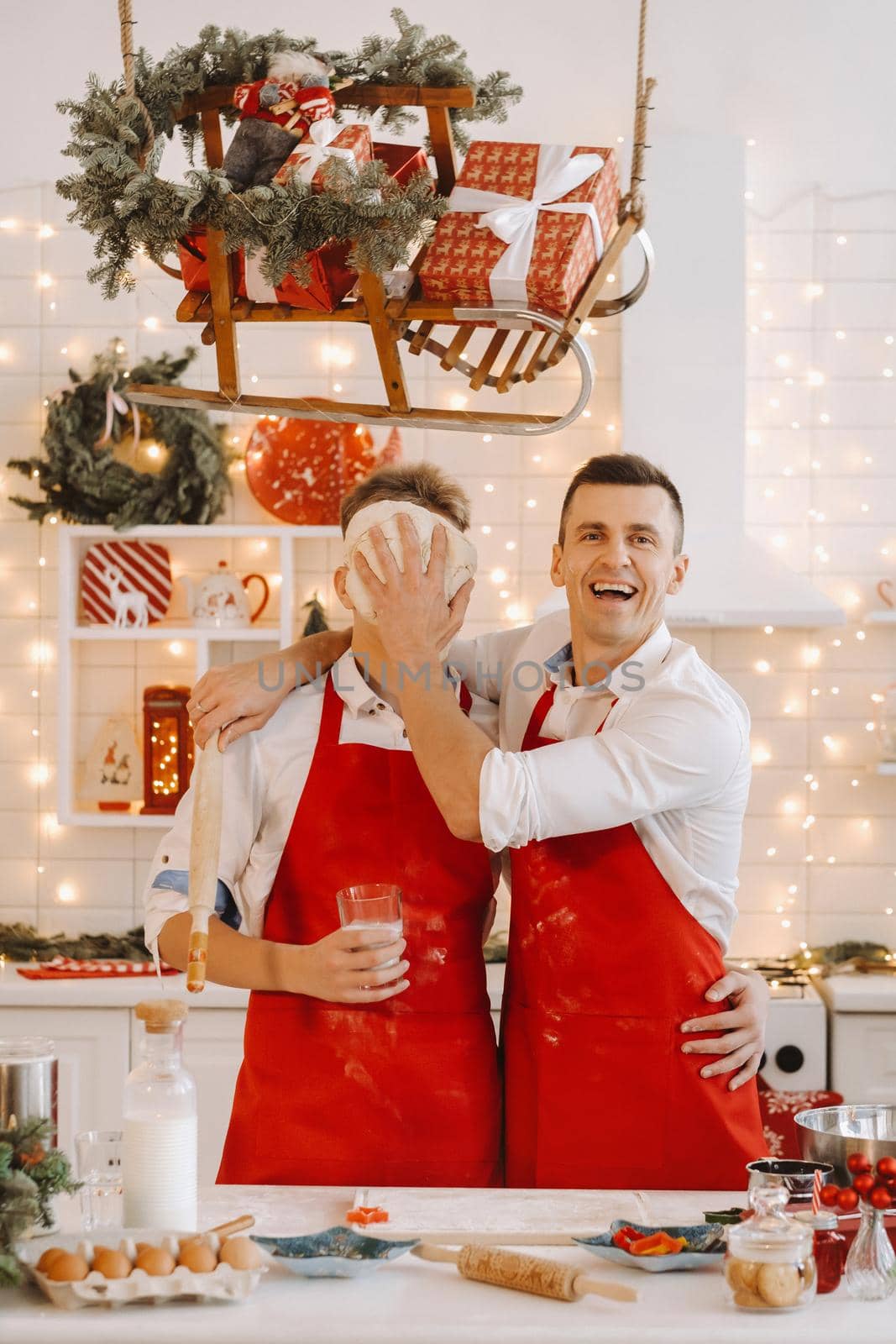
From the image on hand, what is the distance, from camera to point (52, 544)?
3.88 metres

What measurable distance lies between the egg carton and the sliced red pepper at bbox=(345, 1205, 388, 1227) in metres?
0.19

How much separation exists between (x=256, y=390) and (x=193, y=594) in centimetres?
64

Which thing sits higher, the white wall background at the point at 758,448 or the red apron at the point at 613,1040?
the white wall background at the point at 758,448

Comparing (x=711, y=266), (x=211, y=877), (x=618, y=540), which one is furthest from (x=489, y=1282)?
(x=711, y=266)

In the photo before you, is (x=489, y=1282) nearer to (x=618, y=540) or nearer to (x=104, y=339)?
(x=618, y=540)

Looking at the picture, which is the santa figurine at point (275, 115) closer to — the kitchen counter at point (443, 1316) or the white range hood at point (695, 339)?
the kitchen counter at point (443, 1316)

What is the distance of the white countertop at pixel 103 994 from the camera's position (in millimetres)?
3258

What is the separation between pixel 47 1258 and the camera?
4.29 ft

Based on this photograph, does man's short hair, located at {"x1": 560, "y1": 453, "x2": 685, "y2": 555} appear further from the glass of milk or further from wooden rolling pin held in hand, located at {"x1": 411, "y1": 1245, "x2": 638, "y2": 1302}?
wooden rolling pin held in hand, located at {"x1": 411, "y1": 1245, "x2": 638, "y2": 1302}

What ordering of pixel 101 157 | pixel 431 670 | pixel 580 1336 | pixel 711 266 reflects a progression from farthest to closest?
pixel 711 266 < pixel 431 670 < pixel 101 157 < pixel 580 1336

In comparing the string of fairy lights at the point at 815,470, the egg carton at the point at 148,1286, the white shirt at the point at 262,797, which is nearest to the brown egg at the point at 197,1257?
the egg carton at the point at 148,1286

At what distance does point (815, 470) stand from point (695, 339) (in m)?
0.56

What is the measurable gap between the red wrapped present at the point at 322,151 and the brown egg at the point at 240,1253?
112 centimetres

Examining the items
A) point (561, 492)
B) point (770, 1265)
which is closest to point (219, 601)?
point (561, 492)
